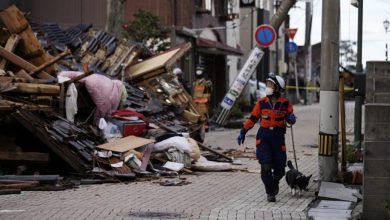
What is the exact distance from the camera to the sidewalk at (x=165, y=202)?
869 cm

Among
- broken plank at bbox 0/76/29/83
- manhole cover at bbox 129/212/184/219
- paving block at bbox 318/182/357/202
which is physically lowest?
paving block at bbox 318/182/357/202

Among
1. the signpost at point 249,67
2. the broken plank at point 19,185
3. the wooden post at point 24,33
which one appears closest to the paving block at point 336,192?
the broken plank at point 19,185

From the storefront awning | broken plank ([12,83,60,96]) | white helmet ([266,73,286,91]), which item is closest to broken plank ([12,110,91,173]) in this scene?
broken plank ([12,83,60,96])

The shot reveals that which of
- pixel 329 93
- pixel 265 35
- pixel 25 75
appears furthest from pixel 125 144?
Result: pixel 265 35

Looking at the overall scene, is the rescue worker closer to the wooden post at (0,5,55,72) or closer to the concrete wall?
the concrete wall

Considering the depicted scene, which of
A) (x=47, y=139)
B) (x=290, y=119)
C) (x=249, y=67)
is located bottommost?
(x=47, y=139)

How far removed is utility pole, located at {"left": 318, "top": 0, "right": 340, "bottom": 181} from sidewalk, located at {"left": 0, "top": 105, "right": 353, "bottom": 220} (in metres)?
0.45

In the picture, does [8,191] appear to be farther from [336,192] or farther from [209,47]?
[209,47]

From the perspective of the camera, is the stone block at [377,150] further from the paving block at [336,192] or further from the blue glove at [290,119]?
the blue glove at [290,119]

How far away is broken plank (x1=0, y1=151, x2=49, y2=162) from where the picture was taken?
11016 mm

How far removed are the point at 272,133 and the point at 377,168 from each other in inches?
78.1

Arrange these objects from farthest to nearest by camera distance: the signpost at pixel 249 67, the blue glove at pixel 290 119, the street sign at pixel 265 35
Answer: the signpost at pixel 249 67, the street sign at pixel 265 35, the blue glove at pixel 290 119

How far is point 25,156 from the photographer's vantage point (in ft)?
36.4

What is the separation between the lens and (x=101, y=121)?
1340cm
